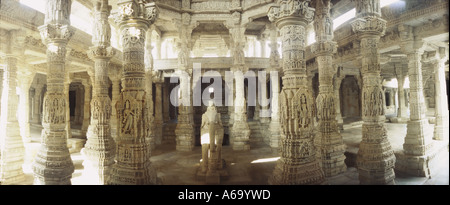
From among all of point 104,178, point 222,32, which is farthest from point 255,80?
point 104,178

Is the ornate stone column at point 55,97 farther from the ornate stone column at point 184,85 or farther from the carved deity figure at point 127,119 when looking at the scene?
the ornate stone column at point 184,85

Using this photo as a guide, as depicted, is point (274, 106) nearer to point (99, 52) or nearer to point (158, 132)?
point (158, 132)

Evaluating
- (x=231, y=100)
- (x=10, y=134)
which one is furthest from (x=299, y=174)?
(x=10, y=134)

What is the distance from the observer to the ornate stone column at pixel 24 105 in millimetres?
10836

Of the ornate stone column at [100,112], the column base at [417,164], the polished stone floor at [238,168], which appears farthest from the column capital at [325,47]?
the ornate stone column at [100,112]

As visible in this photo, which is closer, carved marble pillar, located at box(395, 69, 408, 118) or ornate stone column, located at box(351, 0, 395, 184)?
ornate stone column, located at box(351, 0, 395, 184)

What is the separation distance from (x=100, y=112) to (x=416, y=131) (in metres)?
10.4

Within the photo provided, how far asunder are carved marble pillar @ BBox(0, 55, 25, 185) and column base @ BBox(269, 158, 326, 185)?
8.01 m

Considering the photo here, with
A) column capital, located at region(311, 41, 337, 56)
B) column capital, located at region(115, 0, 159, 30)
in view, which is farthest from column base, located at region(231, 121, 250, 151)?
column capital, located at region(115, 0, 159, 30)

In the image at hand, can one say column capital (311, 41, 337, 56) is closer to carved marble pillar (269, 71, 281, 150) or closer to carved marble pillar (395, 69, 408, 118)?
carved marble pillar (269, 71, 281, 150)

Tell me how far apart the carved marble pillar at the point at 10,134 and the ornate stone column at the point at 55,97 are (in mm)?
2391

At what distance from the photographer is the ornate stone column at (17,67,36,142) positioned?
1084 cm

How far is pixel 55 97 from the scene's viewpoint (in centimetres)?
512
